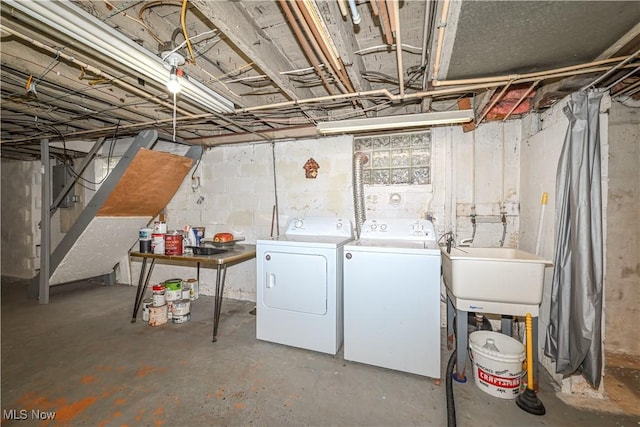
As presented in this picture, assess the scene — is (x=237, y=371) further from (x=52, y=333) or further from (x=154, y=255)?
(x=52, y=333)

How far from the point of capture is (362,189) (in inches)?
121

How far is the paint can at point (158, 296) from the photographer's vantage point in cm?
295

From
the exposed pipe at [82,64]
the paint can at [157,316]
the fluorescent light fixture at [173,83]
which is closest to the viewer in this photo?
the exposed pipe at [82,64]

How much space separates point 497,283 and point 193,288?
3.54 m

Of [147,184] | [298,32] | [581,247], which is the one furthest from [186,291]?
[581,247]

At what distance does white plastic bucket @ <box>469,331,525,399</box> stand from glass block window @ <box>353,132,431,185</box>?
164cm

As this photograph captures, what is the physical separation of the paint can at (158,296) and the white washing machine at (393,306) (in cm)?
219

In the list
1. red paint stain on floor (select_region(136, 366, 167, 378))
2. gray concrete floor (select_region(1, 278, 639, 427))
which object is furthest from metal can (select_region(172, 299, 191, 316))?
red paint stain on floor (select_region(136, 366, 167, 378))

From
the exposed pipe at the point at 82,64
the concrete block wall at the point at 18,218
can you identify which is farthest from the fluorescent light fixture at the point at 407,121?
the concrete block wall at the point at 18,218

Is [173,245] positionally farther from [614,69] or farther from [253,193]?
[614,69]

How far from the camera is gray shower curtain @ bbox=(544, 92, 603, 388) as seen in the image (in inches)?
65.7

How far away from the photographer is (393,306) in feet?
6.80

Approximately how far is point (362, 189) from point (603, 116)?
197 cm

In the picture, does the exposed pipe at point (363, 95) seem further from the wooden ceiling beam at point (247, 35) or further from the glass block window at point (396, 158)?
Answer: the glass block window at point (396, 158)
